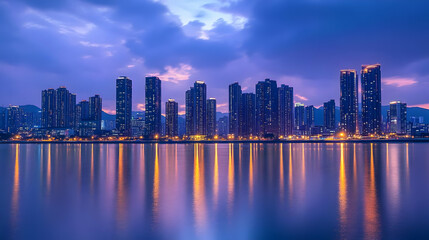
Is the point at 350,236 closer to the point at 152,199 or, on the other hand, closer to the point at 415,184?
the point at 152,199

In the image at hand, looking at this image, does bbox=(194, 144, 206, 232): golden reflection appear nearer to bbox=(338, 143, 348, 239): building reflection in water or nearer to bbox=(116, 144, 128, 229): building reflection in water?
bbox=(116, 144, 128, 229): building reflection in water

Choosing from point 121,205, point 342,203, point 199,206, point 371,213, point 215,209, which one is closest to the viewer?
point 371,213

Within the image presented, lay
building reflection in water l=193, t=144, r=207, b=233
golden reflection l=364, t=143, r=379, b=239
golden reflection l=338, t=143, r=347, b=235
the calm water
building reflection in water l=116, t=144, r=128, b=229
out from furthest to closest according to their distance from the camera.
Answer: building reflection in water l=116, t=144, r=128, b=229 → building reflection in water l=193, t=144, r=207, b=233 → golden reflection l=338, t=143, r=347, b=235 → the calm water → golden reflection l=364, t=143, r=379, b=239

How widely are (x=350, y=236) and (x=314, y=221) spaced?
2999mm

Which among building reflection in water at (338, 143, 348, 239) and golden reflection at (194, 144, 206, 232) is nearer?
building reflection in water at (338, 143, 348, 239)

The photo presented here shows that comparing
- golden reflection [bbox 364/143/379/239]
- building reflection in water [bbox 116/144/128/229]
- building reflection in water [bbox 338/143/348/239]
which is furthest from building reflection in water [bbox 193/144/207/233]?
golden reflection [bbox 364/143/379/239]

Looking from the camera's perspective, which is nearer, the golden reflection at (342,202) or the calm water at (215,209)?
the calm water at (215,209)

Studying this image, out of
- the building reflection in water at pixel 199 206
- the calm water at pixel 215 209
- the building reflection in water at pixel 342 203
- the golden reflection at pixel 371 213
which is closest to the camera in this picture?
the golden reflection at pixel 371 213

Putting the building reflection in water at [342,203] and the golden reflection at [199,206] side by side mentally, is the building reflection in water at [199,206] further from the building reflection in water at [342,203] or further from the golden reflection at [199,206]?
the building reflection in water at [342,203]

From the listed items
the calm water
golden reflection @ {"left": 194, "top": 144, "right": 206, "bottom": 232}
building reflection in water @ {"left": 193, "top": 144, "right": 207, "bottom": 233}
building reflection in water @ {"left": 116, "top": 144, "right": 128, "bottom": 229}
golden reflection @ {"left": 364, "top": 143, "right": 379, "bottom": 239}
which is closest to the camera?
golden reflection @ {"left": 364, "top": 143, "right": 379, "bottom": 239}

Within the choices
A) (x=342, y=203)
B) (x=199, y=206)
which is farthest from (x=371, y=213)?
(x=199, y=206)

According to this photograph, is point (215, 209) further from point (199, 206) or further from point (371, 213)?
point (371, 213)

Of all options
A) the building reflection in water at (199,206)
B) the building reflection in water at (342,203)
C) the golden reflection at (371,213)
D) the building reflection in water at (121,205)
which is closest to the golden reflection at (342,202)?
the building reflection in water at (342,203)

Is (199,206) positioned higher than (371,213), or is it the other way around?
(371,213)
